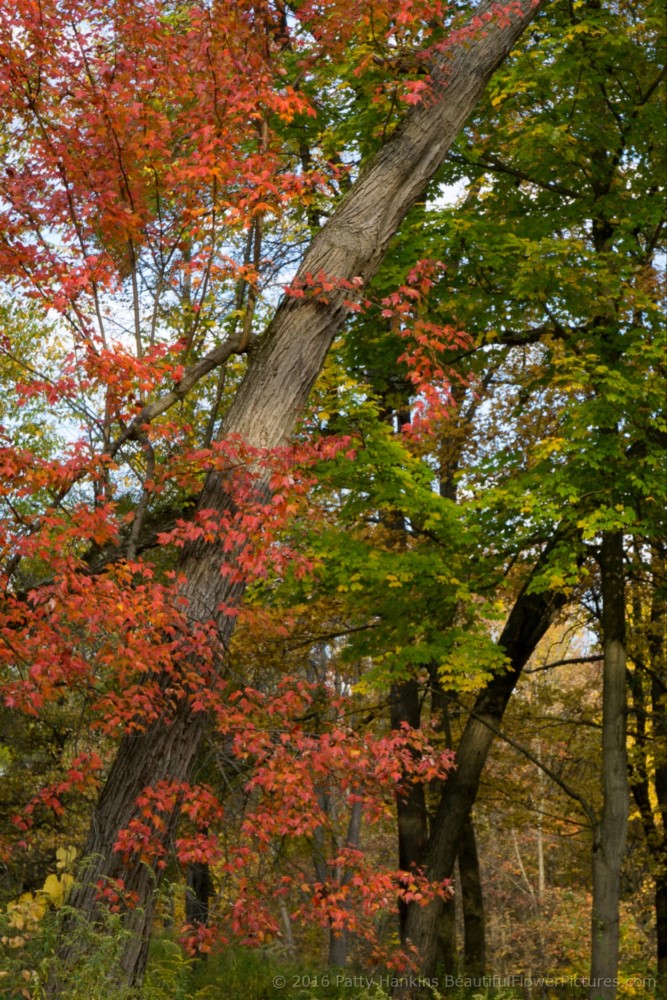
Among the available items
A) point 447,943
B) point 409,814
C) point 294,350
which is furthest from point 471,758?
point 294,350

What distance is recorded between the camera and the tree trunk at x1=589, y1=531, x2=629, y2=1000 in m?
11.6

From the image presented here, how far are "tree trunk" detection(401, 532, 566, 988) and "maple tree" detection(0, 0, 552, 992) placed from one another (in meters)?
5.80

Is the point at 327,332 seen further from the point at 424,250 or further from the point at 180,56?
the point at 424,250

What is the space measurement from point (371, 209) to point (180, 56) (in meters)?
1.94

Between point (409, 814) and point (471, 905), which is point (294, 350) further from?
point (471, 905)

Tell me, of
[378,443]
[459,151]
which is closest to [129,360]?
[378,443]

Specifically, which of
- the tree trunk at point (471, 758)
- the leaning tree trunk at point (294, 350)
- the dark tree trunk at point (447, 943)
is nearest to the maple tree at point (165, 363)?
the leaning tree trunk at point (294, 350)

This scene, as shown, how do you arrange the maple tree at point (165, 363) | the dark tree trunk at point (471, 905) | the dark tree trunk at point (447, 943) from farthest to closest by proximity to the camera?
the dark tree trunk at point (471, 905)
the dark tree trunk at point (447, 943)
the maple tree at point (165, 363)

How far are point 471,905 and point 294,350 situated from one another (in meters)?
13.9

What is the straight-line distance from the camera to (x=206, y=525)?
19.2 ft

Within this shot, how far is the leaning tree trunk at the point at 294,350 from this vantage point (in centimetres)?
570

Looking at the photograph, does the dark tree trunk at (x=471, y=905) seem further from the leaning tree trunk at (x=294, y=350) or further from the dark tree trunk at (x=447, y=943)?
the leaning tree trunk at (x=294, y=350)

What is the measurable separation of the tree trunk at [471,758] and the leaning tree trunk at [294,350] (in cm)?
589

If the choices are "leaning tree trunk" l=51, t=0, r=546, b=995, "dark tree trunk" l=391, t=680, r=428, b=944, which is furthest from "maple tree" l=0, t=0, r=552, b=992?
"dark tree trunk" l=391, t=680, r=428, b=944
